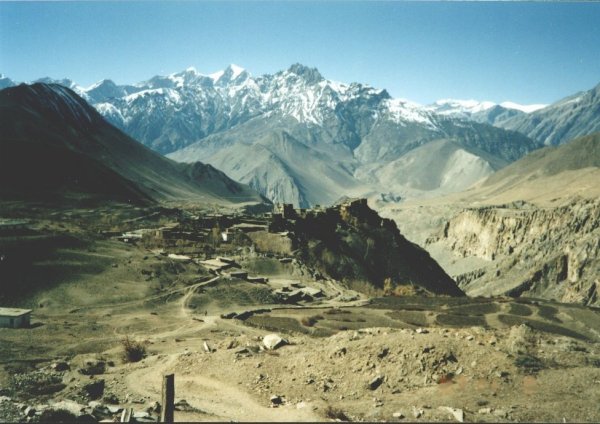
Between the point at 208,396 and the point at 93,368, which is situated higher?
the point at 208,396

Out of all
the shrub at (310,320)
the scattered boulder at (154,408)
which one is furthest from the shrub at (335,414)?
the shrub at (310,320)

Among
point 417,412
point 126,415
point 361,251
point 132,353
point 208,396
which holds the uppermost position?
point 126,415

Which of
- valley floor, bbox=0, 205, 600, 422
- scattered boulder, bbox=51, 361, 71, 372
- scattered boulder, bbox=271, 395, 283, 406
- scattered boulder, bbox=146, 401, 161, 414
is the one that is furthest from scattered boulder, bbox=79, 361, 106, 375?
scattered boulder, bbox=271, 395, 283, 406

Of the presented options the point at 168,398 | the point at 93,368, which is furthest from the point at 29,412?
the point at 93,368

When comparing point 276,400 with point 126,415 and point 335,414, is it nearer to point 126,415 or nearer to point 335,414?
point 335,414

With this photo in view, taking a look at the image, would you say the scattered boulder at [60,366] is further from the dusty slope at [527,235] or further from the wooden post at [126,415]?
the dusty slope at [527,235]

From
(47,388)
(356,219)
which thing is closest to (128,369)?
(47,388)
